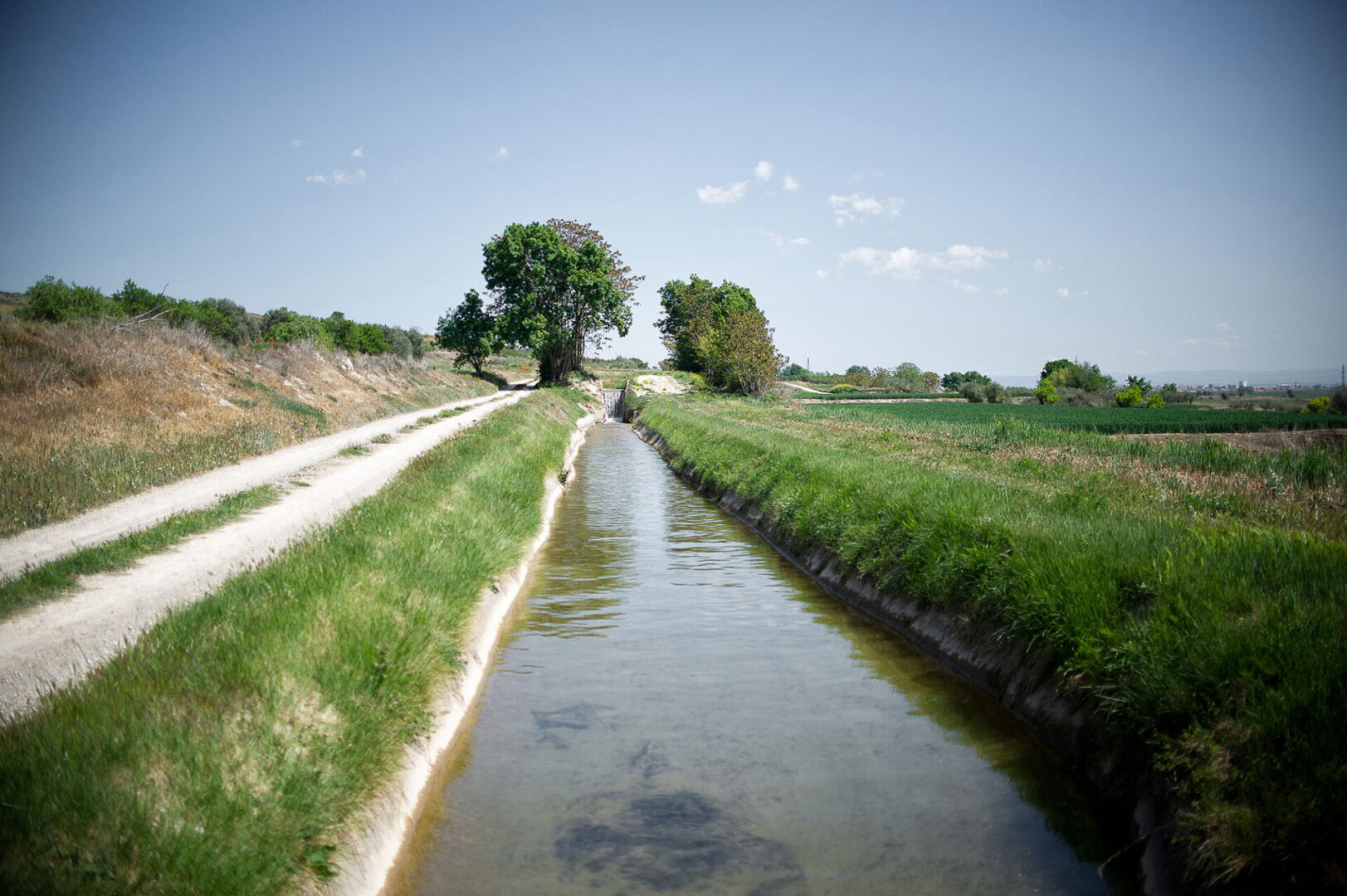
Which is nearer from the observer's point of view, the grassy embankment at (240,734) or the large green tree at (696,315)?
the grassy embankment at (240,734)

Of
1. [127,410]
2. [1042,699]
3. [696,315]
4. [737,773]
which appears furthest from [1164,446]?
[696,315]

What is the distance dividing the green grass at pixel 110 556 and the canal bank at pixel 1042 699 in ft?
28.8

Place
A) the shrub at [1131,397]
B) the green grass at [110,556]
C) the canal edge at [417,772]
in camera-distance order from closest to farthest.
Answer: the canal edge at [417,772] < the green grass at [110,556] < the shrub at [1131,397]

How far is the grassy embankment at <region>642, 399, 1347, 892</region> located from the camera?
4.35 m

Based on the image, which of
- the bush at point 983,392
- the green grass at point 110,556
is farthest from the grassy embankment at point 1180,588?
the bush at point 983,392

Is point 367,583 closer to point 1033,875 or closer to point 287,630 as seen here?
point 287,630

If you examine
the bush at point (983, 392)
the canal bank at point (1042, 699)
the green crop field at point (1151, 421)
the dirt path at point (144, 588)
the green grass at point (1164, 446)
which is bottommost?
the canal bank at point (1042, 699)

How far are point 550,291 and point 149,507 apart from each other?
171 ft

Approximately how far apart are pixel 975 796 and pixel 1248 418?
1464 inches

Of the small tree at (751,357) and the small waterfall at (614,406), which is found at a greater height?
the small tree at (751,357)

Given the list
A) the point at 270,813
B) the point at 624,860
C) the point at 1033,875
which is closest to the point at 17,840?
the point at 270,813

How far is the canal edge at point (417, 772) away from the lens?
15.5 ft

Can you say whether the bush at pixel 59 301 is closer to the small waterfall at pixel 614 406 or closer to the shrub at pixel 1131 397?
the small waterfall at pixel 614 406

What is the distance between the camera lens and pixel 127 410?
19.3 metres
